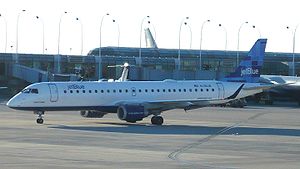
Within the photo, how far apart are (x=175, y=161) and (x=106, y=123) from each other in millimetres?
26065

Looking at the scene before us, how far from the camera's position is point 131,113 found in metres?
52.3

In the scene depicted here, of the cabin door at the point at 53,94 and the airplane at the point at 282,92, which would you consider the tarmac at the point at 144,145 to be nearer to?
the cabin door at the point at 53,94

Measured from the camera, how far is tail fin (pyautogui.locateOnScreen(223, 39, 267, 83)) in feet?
200

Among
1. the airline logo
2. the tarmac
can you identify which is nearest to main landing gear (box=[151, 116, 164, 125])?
the tarmac

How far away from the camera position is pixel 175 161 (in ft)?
92.8

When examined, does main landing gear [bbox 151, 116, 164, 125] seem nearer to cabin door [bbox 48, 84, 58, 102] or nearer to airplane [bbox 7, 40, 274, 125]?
airplane [bbox 7, 40, 274, 125]

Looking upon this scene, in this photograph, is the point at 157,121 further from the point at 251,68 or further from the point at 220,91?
the point at 251,68

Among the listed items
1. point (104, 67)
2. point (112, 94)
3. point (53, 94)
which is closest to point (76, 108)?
point (53, 94)

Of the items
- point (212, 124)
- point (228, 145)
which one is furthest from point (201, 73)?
point (228, 145)

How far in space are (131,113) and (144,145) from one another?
55.1ft

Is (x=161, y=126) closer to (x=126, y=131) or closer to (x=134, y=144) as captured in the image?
(x=126, y=131)

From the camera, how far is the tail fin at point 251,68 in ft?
200

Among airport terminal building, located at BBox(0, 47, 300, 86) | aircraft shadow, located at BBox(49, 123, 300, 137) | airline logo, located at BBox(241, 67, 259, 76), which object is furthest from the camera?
airport terminal building, located at BBox(0, 47, 300, 86)

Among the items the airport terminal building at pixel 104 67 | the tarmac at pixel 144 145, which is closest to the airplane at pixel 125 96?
the tarmac at pixel 144 145
